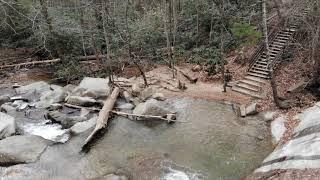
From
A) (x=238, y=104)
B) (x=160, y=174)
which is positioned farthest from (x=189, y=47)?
(x=160, y=174)

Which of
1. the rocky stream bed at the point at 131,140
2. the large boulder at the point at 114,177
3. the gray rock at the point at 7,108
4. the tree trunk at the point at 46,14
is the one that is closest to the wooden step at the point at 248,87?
the rocky stream bed at the point at 131,140

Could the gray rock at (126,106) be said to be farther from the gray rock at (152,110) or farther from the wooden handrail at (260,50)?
the wooden handrail at (260,50)

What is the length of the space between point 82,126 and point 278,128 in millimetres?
8937

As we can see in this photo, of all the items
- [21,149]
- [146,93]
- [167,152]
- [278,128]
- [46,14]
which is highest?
[46,14]

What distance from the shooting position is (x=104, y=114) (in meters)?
18.2

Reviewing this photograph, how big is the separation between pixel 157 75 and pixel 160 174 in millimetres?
12796

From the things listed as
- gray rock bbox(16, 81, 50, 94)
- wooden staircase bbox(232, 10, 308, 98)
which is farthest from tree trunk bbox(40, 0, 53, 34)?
wooden staircase bbox(232, 10, 308, 98)

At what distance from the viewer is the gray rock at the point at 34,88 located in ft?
78.8

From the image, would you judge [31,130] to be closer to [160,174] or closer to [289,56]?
[160,174]

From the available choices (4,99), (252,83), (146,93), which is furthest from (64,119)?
(252,83)

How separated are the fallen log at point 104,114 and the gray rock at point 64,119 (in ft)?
3.66

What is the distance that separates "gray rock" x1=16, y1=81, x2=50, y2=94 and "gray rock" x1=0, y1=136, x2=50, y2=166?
845cm

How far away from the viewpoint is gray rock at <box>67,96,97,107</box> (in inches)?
803

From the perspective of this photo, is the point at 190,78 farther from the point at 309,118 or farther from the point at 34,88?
the point at 34,88
